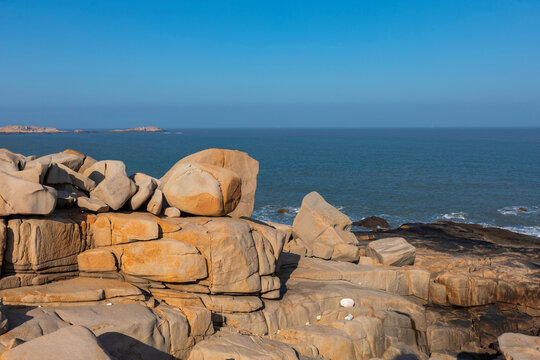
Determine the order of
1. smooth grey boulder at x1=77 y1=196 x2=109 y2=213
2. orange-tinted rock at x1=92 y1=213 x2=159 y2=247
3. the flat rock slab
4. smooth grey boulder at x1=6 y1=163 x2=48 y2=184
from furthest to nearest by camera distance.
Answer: smooth grey boulder at x1=77 y1=196 x2=109 y2=213 < orange-tinted rock at x1=92 y1=213 x2=159 y2=247 < smooth grey boulder at x1=6 y1=163 x2=48 y2=184 < the flat rock slab

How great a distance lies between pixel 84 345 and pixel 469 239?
2563 cm

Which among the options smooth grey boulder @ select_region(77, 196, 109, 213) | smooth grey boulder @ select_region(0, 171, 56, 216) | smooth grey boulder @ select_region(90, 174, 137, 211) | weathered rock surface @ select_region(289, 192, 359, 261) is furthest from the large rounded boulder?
weathered rock surface @ select_region(289, 192, 359, 261)

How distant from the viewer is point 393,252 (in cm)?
1847

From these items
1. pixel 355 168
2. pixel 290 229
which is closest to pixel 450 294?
pixel 290 229

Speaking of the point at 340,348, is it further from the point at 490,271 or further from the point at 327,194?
the point at 327,194

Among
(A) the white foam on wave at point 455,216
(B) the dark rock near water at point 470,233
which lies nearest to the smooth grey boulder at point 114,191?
(B) the dark rock near water at point 470,233

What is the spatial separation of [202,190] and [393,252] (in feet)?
30.5

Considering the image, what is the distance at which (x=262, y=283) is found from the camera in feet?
42.4

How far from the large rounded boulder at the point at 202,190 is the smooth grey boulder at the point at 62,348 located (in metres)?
6.18

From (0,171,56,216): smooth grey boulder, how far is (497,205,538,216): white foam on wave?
39.8 meters

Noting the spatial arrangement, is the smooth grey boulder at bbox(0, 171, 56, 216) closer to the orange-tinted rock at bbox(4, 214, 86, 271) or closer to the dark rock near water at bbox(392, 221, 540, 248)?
the orange-tinted rock at bbox(4, 214, 86, 271)

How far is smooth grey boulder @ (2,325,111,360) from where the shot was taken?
7207 millimetres

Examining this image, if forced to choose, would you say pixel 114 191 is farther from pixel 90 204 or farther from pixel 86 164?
pixel 86 164

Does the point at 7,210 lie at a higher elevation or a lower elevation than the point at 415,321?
higher
